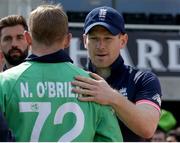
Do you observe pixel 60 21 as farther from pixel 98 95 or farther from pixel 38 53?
pixel 98 95

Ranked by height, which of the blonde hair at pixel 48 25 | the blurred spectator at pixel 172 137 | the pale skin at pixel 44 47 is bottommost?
the blurred spectator at pixel 172 137

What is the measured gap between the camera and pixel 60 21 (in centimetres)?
280

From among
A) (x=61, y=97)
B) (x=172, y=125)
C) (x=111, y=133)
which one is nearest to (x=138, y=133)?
(x=111, y=133)

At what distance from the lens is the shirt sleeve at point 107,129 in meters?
2.81

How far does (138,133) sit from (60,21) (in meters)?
0.59

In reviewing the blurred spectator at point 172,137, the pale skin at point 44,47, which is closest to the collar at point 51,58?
the pale skin at point 44,47

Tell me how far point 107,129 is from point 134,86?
19.8 inches

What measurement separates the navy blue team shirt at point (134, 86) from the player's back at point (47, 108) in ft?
1.32

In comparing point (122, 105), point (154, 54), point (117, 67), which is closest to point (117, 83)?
point (117, 67)

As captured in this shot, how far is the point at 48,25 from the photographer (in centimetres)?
278

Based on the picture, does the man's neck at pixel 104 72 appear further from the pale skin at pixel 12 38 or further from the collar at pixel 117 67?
the pale skin at pixel 12 38

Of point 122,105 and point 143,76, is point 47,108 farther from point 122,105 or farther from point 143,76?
point 143,76

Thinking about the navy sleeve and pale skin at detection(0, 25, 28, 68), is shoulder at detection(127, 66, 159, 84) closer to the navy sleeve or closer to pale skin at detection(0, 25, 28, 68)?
the navy sleeve

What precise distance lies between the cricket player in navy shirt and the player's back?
49mm
